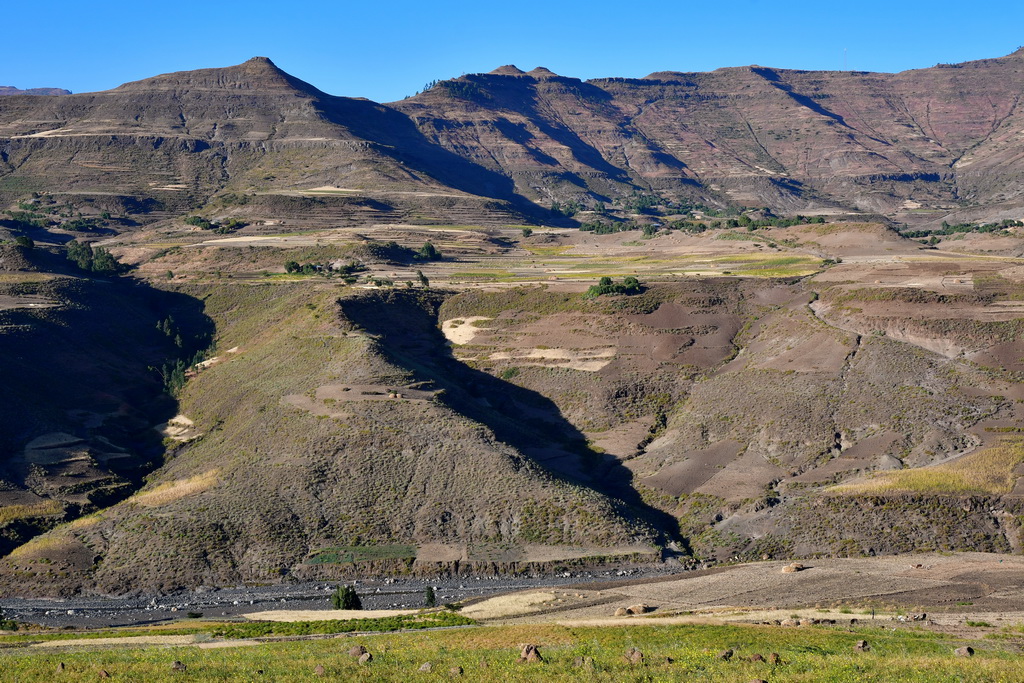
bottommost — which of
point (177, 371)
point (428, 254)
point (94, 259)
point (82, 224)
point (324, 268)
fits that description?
point (177, 371)

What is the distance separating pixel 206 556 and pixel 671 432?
4373 centimetres

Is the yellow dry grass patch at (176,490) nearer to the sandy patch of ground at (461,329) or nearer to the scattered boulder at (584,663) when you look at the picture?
the sandy patch of ground at (461,329)

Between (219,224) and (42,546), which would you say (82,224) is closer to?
(219,224)

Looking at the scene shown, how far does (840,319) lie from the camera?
93000mm

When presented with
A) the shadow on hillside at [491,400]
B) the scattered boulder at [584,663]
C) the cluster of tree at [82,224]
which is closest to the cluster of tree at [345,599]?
the shadow on hillside at [491,400]

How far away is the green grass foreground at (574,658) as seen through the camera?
112ft

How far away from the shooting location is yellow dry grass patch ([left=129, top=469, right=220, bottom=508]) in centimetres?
6762

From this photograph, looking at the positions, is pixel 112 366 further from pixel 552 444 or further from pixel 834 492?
pixel 834 492

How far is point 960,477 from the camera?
64438 mm

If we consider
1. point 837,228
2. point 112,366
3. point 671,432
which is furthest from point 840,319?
point 112,366

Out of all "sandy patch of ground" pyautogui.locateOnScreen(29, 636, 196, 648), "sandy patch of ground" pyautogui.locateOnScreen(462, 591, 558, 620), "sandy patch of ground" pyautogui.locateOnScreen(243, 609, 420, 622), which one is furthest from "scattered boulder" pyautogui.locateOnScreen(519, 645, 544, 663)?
"sandy patch of ground" pyautogui.locateOnScreen(29, 636, 196, 648)

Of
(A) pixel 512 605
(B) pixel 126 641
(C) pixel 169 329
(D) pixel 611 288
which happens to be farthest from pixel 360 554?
(C) pixel 169 329

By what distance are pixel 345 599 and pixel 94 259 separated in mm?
104151

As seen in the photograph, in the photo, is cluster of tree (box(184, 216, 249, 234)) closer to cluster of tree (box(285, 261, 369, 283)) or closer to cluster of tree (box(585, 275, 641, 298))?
cluster of tree (box(285, 261, 369, 283))
